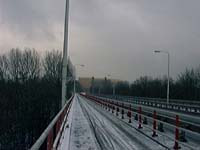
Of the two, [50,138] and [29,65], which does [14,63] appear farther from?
[50,138]

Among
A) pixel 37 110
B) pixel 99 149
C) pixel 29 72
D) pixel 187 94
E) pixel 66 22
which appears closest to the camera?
pixel 99 149

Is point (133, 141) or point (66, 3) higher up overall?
point (66, 3)

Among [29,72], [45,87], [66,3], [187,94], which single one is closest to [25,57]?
[29,72]

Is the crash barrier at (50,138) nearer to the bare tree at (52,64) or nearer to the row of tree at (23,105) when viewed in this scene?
the row of tree at (23,105)

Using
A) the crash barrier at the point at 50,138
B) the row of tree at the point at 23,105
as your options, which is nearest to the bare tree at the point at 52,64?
the row of tree at the point at 23,105

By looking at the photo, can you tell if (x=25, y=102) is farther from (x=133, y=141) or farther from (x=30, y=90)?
(x=133, y=141)

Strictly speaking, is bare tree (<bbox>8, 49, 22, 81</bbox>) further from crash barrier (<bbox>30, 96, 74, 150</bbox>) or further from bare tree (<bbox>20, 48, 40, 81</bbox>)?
crash barrier (<bbox>30, 96, 74, 150</bbox>)

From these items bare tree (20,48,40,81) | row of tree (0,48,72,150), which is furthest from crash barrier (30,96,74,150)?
bare tree (20,48,40,81)

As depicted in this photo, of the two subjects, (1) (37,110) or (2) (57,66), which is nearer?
(1) (37,110)

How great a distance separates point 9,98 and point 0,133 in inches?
745

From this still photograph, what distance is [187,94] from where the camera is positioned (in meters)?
66.6

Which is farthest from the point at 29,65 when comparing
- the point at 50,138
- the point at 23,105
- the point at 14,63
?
the point at 50,138

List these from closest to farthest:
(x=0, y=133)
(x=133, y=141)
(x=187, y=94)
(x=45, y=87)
A: (x=133, y=141), (x=0, y=133), (x=187, y=94), (x=45, y=87)

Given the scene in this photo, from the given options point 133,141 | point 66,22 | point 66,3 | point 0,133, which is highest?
point 66,3
